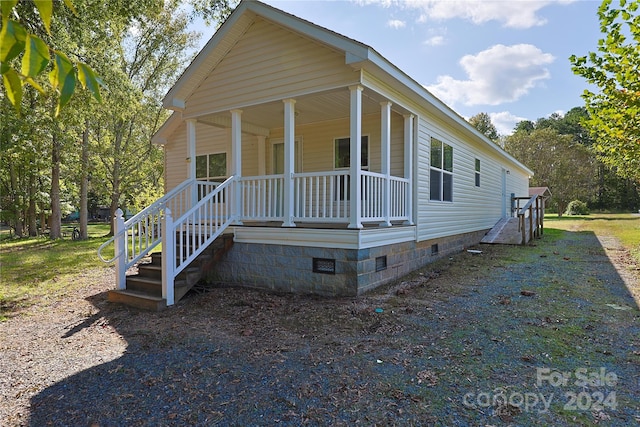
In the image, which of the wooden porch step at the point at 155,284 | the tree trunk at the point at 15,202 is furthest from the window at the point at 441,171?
the tree trunk at the point at 15,202

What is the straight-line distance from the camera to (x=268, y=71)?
680 cm

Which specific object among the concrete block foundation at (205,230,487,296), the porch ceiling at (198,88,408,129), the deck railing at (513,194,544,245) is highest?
the porch ceiling at (198,88,408,129)

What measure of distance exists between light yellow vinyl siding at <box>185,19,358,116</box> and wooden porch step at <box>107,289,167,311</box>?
3.87 meters

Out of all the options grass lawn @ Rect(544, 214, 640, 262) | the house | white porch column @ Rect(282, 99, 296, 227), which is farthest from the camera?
grass lawn @ Rect(544, 214, 640, 262)

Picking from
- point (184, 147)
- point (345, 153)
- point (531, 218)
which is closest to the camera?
point (345, 153)

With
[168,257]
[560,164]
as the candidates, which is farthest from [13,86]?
[560,164]

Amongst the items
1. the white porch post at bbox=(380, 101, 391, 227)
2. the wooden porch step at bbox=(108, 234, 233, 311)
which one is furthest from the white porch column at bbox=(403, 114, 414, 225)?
the wooden porch step at bbox=(108, 234, 233, 311)

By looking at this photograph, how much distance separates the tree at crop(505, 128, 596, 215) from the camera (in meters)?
35.8

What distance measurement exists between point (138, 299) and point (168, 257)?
32.5 inches

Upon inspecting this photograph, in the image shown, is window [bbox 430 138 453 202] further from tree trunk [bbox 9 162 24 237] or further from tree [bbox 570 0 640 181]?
tree trunk [bbox 9 162 24 237]

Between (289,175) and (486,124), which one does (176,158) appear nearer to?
(289,175)

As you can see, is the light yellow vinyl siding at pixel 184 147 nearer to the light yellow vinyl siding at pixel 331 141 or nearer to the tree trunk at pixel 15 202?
the light yellow vinyl siding at pixel 331 141

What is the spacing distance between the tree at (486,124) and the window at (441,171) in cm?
4352

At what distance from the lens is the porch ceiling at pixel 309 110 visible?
265 inches
